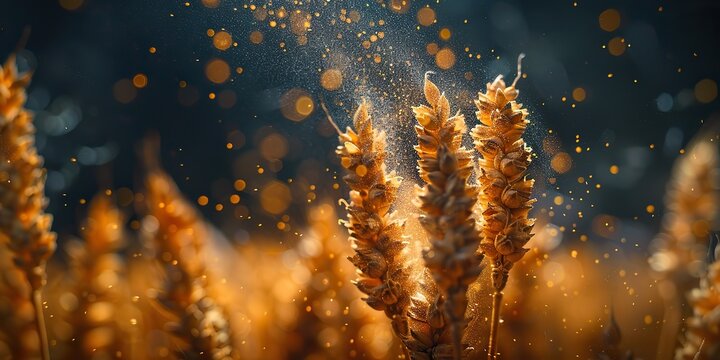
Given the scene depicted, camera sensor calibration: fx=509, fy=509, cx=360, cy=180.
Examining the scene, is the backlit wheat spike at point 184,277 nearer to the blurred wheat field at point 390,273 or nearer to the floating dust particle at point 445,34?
the blurred wheat field at point 390,273

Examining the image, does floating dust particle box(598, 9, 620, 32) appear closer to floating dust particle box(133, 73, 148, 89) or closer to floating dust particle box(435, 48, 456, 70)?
floating dust particle box(435, 48, 456, 70)

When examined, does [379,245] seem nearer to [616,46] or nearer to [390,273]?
[390,273]

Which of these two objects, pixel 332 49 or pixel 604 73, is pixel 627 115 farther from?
pixel 332 49

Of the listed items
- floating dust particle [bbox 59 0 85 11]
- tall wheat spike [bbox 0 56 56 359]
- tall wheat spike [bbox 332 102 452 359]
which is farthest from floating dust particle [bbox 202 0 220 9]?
tall wheat spike [bbox 332 102 452 359]

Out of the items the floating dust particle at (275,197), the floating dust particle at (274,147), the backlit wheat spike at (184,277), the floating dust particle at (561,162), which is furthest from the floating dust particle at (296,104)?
the backlit wheat spike at (184,277)

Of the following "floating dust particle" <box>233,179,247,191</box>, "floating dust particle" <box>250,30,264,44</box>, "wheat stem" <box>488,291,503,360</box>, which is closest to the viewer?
"wheat stem" <box>488,291,503,360</box>

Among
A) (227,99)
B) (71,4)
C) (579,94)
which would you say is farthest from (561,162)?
(71,4)
